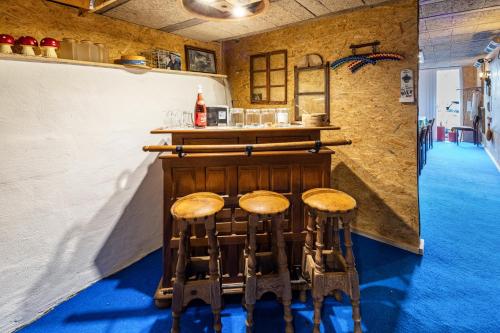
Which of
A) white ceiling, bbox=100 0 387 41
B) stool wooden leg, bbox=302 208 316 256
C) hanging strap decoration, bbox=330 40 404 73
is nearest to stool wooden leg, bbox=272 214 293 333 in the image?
stool wooden leg, bbox=302 208 316 256

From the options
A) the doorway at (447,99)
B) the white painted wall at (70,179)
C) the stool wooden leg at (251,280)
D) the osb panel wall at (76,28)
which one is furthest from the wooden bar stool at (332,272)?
the doorway at (447,99)

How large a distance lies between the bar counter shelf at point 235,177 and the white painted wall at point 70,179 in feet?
2.34

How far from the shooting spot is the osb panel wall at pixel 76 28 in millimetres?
2227

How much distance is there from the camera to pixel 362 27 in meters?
3.04

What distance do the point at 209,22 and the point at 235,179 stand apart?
6.30 feet

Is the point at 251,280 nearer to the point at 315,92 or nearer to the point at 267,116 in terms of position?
the point at 267,116

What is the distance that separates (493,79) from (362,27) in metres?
5.77

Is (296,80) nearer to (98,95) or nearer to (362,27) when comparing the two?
(362,27)

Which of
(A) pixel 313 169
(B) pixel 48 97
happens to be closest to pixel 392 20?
(A) pixel 313 169

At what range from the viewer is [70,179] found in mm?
2232

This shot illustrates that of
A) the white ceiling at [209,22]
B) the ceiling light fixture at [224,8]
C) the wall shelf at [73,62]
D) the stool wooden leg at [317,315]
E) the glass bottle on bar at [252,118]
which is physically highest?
the white ceiling at [209,22]

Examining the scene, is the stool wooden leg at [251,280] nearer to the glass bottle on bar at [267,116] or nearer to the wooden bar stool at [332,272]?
the wooden bar stool at [332,272]

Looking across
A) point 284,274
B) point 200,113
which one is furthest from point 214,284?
point 200,113

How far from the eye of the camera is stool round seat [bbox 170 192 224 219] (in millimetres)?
1667
